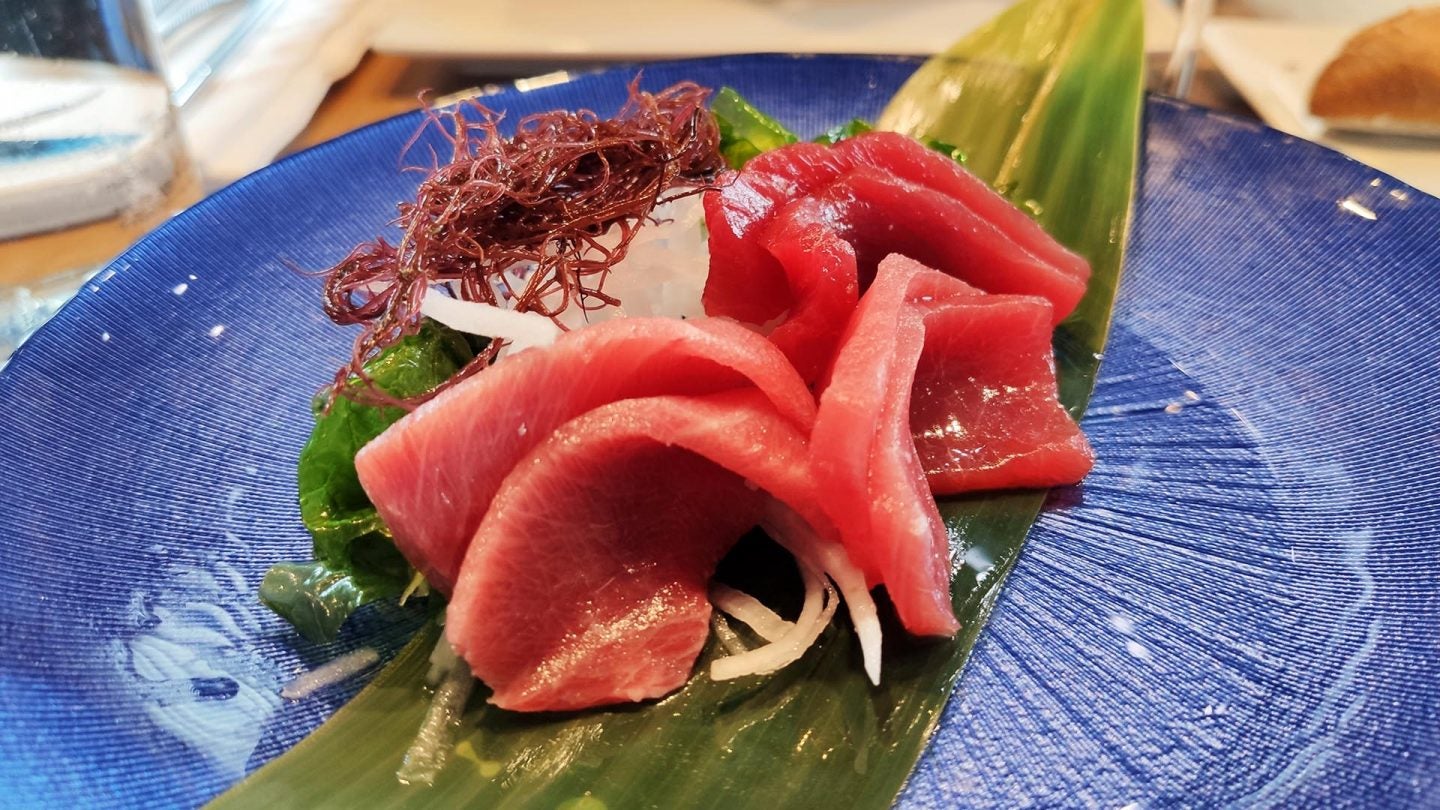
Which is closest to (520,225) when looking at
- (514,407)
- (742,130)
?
(514,407)

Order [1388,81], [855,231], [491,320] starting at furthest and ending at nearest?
[1388,81] → [855,231] → [491,320]

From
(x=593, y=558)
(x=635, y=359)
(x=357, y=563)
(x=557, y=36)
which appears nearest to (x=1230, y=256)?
(x=635, y=359)

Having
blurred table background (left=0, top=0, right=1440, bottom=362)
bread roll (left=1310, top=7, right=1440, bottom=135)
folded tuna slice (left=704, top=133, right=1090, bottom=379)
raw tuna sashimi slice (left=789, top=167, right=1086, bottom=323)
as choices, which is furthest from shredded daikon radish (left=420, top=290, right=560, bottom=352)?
bread roll (left=1310, top=7, right=1440, bottom=135)

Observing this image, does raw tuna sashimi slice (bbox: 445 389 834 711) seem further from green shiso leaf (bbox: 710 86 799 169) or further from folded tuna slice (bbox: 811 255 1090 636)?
green shiso leaf (bbox: 710 86 799 169)

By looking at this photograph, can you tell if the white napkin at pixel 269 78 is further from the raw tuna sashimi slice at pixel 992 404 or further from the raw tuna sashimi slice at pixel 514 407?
the raw tuna sashimi slice at pixel 992 404

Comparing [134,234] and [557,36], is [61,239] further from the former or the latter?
[557,36]

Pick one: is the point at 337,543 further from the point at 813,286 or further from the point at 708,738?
the point at 813,286
